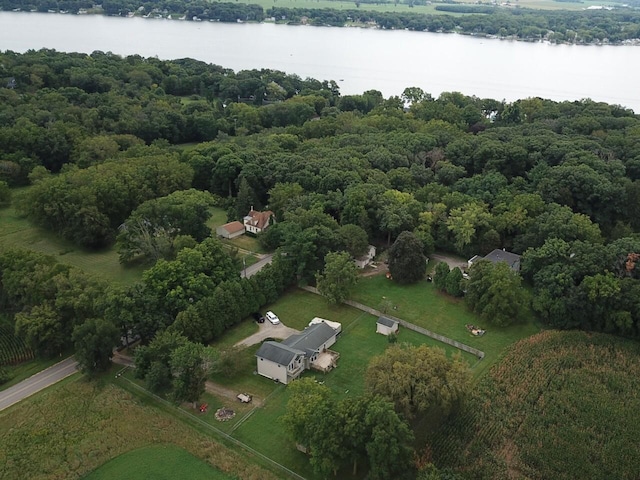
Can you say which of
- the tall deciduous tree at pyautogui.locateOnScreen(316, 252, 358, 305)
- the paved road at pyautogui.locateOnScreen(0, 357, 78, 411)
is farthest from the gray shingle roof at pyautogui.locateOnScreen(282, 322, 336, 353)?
the paved road at pyautogui.locateOnScreen(0, 357, 78, 411)

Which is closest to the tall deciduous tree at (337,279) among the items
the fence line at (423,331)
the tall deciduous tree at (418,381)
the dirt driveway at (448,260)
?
the fence line at (423,331)

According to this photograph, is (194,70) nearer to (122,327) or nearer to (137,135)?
(137,135)

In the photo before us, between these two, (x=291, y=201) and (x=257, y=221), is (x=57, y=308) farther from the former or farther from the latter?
(x=291, y=201)

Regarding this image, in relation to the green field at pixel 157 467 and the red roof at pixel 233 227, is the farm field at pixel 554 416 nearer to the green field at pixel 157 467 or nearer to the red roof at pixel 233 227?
the green field at pixel 157 467

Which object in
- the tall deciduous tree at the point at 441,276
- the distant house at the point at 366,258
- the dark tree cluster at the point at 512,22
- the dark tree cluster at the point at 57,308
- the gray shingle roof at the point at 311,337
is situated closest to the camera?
the dark tree cluster at the point at 57,308

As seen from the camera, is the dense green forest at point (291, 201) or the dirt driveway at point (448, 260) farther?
the dirt driveway at point (448, 260)

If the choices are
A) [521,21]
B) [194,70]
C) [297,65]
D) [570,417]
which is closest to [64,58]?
[194,70]
